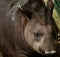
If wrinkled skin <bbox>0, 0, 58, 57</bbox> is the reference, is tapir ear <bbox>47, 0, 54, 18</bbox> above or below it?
above

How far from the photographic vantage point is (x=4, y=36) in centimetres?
321

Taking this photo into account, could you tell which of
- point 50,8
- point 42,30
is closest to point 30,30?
point 42,30

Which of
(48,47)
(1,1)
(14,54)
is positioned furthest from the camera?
(1,1)

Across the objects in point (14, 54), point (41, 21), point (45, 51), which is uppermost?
point (41, 21)

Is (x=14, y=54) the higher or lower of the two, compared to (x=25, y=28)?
lower

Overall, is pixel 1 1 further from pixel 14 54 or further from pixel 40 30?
pixel 40 30

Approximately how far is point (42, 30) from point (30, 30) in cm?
12

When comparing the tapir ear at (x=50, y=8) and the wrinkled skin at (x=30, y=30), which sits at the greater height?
the tapir ear at (x=50, y=8)

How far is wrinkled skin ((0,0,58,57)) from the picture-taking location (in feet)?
8.71

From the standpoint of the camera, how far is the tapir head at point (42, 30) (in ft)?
8.64

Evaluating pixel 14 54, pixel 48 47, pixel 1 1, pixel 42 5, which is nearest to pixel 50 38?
pixel 48 47

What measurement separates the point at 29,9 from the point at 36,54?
449 millimetres

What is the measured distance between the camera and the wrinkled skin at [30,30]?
8.71 ft

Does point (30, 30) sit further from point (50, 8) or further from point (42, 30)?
point (50, 8)
